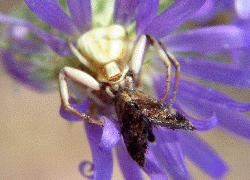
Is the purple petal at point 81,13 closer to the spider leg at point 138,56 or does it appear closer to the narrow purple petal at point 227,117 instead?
the spider leg at point 138,56

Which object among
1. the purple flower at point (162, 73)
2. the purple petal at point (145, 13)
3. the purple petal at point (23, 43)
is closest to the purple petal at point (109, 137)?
the purple flower at point (162, 73)

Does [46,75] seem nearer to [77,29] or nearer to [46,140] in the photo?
[77,29]

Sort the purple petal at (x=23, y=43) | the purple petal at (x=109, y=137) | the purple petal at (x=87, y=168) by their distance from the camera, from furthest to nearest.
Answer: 1. the purple petal at (x=23, y=43)
2. the purple petal at (x=87, y=168)
3. the purple petal at (x=109, y=137)

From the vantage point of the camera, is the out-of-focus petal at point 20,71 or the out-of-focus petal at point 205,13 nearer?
the out-of-focus petal at point 205,13

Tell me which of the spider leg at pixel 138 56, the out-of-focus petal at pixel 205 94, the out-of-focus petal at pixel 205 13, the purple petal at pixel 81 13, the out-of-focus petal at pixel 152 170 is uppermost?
the out-of-focus petal at pixel 205 13

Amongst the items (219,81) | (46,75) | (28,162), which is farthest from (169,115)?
(28,162)

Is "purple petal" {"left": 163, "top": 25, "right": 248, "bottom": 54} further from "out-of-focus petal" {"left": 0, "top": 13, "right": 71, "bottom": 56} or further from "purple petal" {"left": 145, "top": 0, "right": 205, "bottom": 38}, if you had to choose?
"out-of-focus petal" {"left": 0, "top": 13, "right": 71, "bottom": 56}

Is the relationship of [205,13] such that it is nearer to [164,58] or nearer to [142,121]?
[164,58]
